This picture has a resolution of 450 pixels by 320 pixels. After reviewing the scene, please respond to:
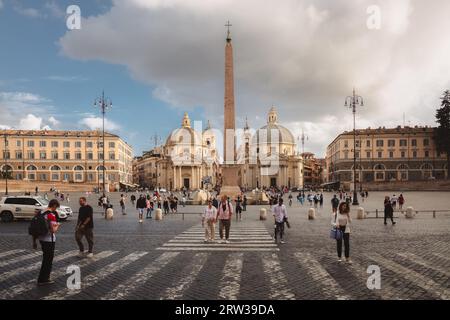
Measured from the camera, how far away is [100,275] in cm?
892

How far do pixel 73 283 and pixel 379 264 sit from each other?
23.2 feet

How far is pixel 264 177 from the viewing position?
112375 millimetres

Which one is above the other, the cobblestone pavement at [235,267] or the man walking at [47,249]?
the man walking at [47,249]

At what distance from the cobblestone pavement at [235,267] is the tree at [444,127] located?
72203 millimetres

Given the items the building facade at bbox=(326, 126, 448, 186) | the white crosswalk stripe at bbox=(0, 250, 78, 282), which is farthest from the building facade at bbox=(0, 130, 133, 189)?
the white crosswalk stripe at bbox=(0, 250, 78, 282)

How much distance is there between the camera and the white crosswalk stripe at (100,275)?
287 inches

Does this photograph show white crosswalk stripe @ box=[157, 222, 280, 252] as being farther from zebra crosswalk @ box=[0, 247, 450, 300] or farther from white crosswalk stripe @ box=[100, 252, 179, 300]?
white crosswalk stripe @ box=[100, 252, 179, 300]

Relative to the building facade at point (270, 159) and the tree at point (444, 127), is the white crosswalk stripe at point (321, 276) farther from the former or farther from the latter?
the building facade at point (270, 159)

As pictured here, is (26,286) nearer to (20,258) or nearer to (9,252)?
(20,258)

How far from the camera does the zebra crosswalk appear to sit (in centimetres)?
737

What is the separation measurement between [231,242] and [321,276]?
18.3 ft

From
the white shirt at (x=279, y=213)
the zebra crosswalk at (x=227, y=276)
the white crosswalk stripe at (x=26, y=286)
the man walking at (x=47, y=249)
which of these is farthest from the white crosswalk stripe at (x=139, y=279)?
the white shirt at (x=279, y=213)

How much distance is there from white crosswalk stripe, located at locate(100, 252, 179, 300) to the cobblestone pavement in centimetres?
2

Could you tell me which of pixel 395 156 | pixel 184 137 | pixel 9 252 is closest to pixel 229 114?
pixel 9 252
